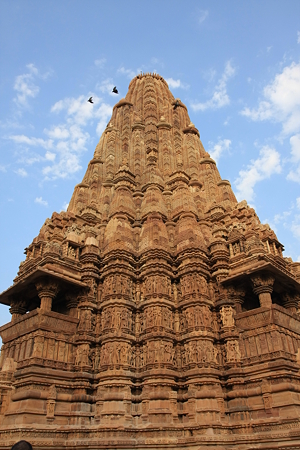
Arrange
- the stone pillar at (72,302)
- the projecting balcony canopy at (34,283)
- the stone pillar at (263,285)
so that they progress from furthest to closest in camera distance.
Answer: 1. the stone pillar at (72,302)
2. the stone pillar at (263,285)
3. the projecting balcony canopy at (34,283)

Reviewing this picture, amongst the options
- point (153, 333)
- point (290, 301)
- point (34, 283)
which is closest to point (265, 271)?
point (290, 301)

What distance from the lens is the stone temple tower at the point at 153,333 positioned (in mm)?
13914

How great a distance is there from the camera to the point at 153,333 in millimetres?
15984

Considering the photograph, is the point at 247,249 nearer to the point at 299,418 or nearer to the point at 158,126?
the point at 299,418

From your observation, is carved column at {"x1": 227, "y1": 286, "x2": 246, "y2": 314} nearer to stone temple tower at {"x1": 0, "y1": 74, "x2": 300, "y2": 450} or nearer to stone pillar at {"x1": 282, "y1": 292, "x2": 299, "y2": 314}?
stone temple tower at {"x1": 0, "y1": 74, "x2": 300, "y2": 450}

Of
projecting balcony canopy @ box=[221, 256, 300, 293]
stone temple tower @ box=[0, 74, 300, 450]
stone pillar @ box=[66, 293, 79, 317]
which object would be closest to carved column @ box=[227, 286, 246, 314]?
stone temple tower @ box=[0, 74, 300, 450]

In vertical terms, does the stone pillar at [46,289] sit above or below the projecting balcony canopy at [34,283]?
below

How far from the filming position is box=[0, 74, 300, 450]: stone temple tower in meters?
13.9

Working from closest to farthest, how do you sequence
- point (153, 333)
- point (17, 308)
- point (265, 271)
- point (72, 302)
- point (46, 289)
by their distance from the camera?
1. point (153, 333)
2. point (265, 271)
3. point (46, 289)
4. point (72, 302)
5. point (17, 308)

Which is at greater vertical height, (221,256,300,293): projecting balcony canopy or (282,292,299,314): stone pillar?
(221,256,300,293): projecting balcony canopy

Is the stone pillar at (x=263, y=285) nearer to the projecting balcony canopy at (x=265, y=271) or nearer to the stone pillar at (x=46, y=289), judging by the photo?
the projecting balcony canopy at (x=265, y=271)

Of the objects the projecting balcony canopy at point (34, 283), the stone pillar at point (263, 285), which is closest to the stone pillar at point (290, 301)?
the stone pillar at point (263, 285)

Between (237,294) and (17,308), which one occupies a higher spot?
(17,308)

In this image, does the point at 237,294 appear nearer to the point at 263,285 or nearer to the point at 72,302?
the point at 263,285
